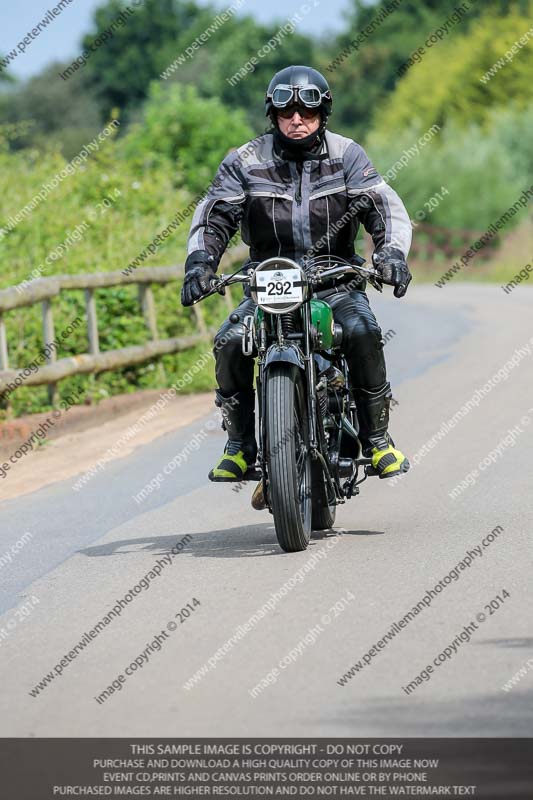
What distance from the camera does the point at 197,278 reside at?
24.5 feet

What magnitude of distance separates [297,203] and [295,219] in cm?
8

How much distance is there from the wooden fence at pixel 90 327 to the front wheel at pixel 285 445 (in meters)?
5.40

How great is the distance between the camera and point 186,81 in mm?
98875

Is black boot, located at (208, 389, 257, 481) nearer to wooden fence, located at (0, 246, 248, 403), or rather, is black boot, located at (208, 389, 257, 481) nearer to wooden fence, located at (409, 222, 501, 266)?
wooden fence, located at (0, 246, 248, 403)

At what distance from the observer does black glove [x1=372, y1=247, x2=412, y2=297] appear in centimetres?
747

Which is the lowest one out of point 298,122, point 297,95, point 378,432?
point 378,432

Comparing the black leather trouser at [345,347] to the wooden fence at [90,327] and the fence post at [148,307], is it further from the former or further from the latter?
the fence post at [148,307]

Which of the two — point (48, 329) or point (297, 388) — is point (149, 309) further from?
point (297, 388)

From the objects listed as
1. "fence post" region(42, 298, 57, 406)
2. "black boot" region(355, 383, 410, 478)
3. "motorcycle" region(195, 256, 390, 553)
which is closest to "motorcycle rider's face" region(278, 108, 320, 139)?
"motorcycle" region(195, 256, 390, 553)

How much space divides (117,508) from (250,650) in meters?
3.87

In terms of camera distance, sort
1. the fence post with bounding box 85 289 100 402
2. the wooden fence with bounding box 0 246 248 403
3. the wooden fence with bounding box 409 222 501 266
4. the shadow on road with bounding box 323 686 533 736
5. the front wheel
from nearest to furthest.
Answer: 1. the shadow on road with bounding box 323 686 533 736
2. the front wheel
3. the wooden fence with bounding box 0 246 248 403
4. the fence post with bounding box 85 289 100 402
5. the wooden fence with bounding box 409 222 501 266

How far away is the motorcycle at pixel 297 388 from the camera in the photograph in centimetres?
708

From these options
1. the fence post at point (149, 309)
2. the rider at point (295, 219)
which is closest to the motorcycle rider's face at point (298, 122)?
the rider at point (295, 219)

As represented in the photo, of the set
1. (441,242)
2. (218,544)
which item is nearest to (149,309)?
(218,544)
